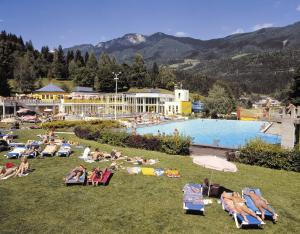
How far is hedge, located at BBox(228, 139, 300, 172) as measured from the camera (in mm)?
14219

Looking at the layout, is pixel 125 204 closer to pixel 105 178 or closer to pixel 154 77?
pixel 105 178

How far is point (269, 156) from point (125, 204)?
8859 mm

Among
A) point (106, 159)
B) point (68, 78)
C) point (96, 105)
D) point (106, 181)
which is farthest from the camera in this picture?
point (68, 78)

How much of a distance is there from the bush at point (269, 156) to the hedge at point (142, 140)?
339 cm

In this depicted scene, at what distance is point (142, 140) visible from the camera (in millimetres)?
18766

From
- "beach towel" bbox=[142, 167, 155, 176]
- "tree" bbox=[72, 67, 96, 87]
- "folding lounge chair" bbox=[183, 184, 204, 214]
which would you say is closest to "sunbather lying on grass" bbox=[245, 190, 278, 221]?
"folding lounge chair" bbox=[183, 184, 204, 214]

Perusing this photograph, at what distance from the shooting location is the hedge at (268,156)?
1422 cm

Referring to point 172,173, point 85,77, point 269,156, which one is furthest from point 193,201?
point 85,77

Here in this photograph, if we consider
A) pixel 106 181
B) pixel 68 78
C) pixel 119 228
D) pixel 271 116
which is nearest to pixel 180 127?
pixel 271 116

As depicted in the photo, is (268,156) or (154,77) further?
(154,77)

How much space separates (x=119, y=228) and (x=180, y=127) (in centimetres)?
3282

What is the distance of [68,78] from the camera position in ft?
274

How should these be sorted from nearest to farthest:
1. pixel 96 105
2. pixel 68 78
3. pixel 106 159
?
pixel 106 159, pixel 96 105, pixel 68 78

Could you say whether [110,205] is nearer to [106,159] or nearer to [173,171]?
[173,171]
